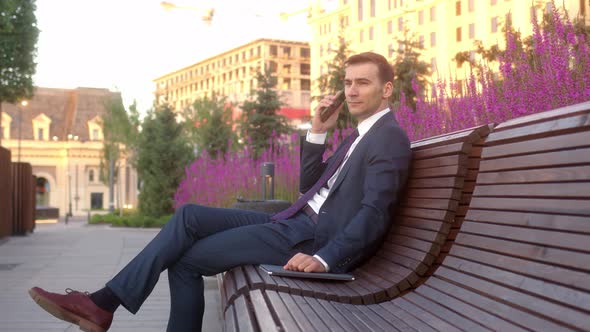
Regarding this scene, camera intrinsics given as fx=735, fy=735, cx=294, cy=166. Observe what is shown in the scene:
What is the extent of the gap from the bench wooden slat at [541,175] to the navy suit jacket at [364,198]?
630 mm

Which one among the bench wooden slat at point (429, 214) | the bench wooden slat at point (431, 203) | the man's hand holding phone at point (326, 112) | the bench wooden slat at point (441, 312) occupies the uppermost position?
the man's hand holding phone at point (326, 112)

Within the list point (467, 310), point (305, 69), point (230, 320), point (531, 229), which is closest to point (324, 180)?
point (230, 320)

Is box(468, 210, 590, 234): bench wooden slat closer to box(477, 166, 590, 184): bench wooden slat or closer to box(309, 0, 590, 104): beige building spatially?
box(477, 166, 590, 184): bench wooden slat

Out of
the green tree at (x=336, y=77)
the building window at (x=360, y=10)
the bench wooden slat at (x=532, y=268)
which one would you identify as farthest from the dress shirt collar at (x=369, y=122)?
the building window at (x=360, y=10)

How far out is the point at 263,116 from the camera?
3178 centimetres

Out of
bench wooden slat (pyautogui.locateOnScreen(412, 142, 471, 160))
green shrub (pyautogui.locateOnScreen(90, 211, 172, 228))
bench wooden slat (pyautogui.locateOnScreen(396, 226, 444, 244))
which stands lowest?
green shrub (pyautogui.locateOnScreen(90, 211, 172, 228))

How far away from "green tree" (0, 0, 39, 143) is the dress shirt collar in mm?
21328

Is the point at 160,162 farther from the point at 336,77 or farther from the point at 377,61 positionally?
the point at 377,61

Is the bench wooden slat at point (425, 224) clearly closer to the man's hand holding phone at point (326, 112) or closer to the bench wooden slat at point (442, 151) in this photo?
the bench wooden slat at point (442, 151)

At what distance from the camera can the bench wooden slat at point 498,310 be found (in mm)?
1974

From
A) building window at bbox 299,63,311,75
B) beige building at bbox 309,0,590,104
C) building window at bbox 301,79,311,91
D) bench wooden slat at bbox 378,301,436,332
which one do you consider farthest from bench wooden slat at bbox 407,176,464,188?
building window at bbox 301,79,311,91

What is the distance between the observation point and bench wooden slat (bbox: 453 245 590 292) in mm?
1885

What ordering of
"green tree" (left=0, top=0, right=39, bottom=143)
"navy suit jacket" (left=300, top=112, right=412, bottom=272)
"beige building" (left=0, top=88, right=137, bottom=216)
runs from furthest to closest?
"beige building" (left=0, top=88, right=137, bottom=216)
"green tree" (left=0, top=0, right=39, bottom=143)
"navy suit jacket" (left=300, top=112, right=412, bottom=272)

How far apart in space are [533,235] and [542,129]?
322mm
